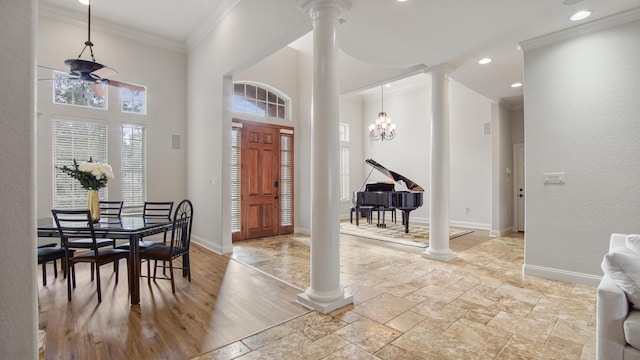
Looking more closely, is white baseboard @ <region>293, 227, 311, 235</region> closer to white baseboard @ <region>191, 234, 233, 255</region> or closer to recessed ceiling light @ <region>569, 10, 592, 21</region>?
white baseboard @ <region>191, 234, 233, 255</region>

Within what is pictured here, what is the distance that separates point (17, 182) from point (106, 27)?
557 centimetres

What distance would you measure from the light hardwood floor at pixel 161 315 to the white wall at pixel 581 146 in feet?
10.4

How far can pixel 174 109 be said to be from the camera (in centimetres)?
587

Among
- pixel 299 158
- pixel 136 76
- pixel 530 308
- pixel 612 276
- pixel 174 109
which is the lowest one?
pixel 530 308

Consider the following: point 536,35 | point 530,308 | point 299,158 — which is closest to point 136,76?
point 299,158

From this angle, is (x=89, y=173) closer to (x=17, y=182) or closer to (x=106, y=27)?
(x=17, y=182)

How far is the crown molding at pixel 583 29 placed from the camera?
10.2ft

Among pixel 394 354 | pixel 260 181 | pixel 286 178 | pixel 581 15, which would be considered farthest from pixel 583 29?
pixel 260 181

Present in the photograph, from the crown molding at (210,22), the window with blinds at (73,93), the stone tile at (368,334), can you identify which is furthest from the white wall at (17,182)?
the window with blinds at (73,93)

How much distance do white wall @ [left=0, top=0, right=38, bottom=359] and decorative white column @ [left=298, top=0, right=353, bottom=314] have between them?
207cm

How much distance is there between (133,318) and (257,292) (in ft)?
3.76

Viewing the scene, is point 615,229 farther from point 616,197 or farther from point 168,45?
point 168,45

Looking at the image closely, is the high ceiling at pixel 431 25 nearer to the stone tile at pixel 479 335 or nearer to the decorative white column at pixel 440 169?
the decorative white column at pixel 440 169

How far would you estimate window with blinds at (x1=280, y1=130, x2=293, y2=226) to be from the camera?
6.67 meters
